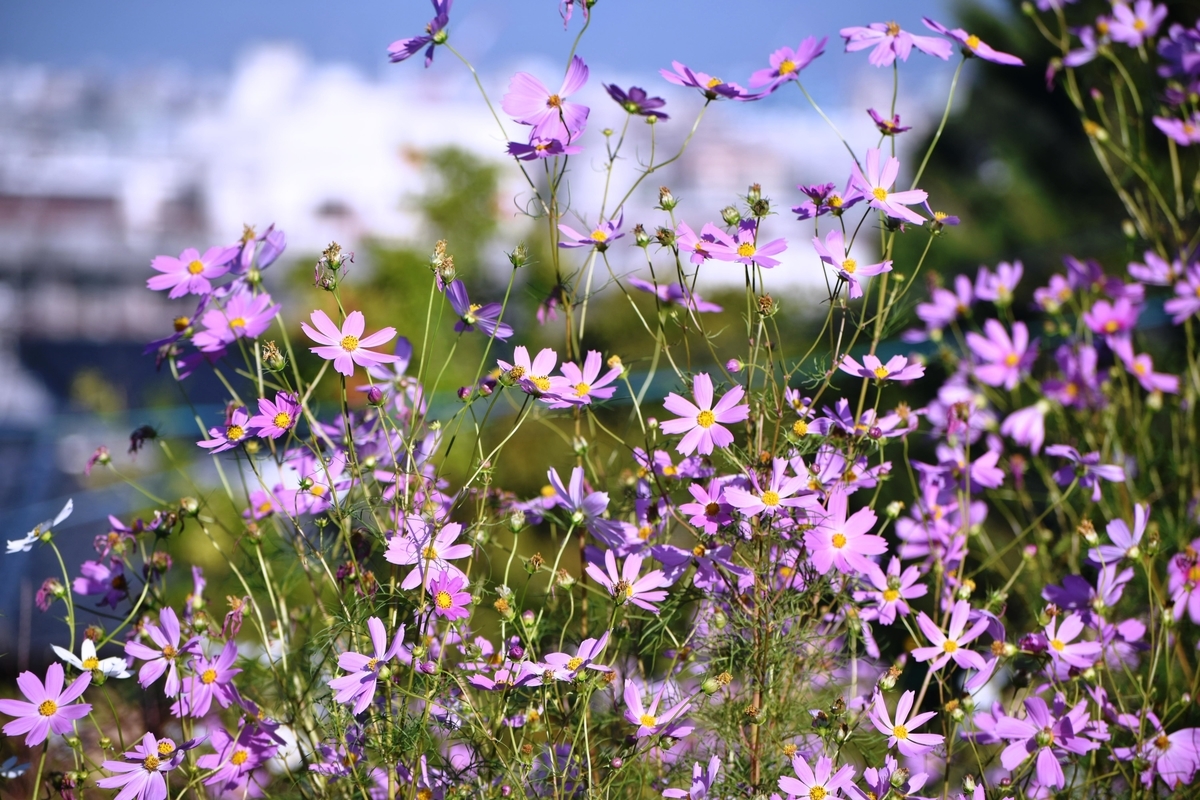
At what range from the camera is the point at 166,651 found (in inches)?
25.1

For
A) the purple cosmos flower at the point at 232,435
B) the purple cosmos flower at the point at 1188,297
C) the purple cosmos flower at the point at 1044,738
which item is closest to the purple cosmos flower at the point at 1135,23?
the purple cosmos flower at the point at 1188,297

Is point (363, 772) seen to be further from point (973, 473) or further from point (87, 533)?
point (87, 533)

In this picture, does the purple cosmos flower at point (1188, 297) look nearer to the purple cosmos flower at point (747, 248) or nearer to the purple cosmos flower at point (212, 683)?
the purple cosmos flower at point (747, 248)

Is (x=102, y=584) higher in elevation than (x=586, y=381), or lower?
lower

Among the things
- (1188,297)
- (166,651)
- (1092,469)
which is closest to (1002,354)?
(1188,297)

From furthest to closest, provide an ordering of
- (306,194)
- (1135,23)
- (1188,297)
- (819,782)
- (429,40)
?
1. (306,194)
2. (1135,23)
3. (1188,297)
4. (429,40)
5. (819,782)

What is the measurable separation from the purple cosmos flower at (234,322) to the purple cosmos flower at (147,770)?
28cm

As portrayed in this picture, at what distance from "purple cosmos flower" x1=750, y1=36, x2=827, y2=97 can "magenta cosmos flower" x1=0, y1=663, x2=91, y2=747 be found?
1.93 feet

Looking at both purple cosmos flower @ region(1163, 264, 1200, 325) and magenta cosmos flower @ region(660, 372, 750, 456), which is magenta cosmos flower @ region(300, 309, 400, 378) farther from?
purple cosmos flower @ region(1163, 264, 1200, 325)

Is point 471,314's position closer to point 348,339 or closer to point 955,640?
point 348,339

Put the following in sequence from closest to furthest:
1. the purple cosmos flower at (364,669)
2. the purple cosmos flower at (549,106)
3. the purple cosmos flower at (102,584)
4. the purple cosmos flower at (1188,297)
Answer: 1. the purple cosmos flower at (364,669)
2. the purple cosmos flower at (549,106)
3. the purple cosmos flower at (102,584)
4. the purple cosmos flower at (1188,297)

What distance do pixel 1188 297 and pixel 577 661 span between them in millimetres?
790

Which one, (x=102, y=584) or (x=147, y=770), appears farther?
(x=102, y=584)

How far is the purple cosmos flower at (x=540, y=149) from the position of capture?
0.62 m
